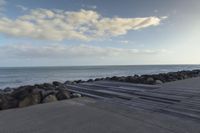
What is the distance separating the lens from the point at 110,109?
4.81 meters

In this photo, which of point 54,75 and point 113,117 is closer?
point 113,117

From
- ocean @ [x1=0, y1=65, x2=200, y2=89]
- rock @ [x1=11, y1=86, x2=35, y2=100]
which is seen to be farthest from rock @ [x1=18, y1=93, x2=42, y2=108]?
ocean @ [x1=0, y1=65, x2=200, y2=89]

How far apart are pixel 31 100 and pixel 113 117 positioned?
2.80 m

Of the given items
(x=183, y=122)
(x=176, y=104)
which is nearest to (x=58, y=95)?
(x=176, y=104)

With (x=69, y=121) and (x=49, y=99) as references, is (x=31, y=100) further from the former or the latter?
(x=69, y=121)

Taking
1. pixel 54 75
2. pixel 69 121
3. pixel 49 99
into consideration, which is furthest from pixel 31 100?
pixel 54 75

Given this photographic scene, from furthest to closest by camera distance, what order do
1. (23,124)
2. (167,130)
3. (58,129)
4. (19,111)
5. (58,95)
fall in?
(58,95) < (19,111) < (23,124) < (58,129) < (167,130)

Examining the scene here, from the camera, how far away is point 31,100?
588 cm

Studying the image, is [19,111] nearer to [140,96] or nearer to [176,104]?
[140,96]

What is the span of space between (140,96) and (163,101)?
2.96 ft

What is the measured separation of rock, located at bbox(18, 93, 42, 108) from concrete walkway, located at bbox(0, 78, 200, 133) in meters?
0.52

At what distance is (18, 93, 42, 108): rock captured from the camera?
223 inches

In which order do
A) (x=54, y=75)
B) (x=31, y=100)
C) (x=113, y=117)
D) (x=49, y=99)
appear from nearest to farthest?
(x=113, y=117), (x=31, y=100), (x=49, y=99), (x=54, y=75)

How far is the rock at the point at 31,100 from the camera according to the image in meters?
5.67
